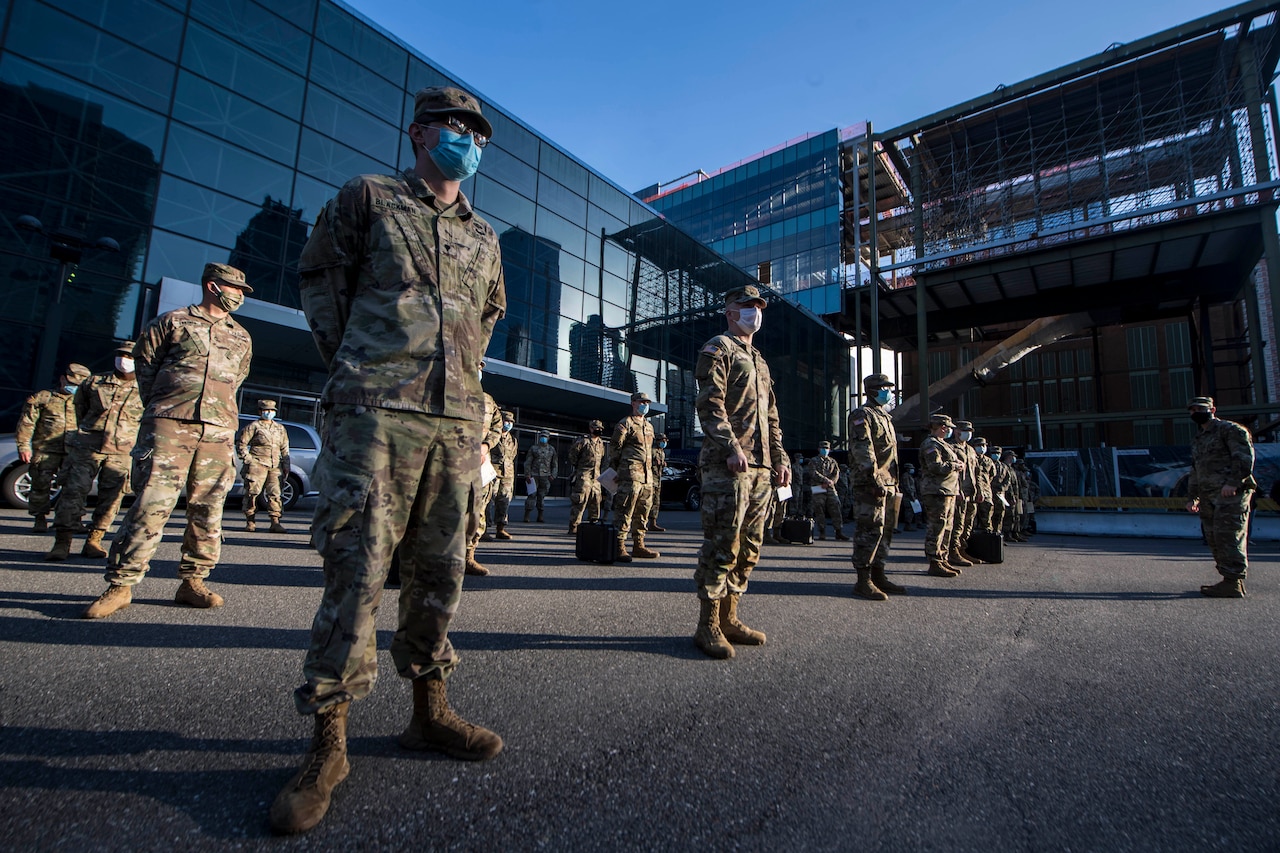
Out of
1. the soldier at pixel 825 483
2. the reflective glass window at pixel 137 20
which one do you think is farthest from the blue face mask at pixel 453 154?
the reflective glass window at pixel 137 20

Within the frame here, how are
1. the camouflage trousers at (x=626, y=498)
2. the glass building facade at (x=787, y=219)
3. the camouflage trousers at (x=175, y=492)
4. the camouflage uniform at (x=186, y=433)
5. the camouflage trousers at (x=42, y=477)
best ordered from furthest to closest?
the glass building facade at (x=787, y=219)
the camouflage trousers at (x=626, y=498)
the camouflage trousers at (x=42, y=477)
the camouflage uniform at (x=186, y=433)
the camouflage trousers at (x=175, y=492)

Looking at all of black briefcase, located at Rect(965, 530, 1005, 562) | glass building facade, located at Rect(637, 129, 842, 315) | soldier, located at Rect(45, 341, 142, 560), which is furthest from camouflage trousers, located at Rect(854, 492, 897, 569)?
glass building facade, located at Rect(637, 129, 842, 315)

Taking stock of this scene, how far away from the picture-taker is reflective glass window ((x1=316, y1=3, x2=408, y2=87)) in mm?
17203

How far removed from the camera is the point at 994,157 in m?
25.1

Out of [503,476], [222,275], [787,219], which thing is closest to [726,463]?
[222,275]

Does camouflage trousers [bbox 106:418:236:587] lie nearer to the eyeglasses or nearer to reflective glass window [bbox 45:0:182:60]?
the eyeglasses


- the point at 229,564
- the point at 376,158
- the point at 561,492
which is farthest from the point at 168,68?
the point at 561,492

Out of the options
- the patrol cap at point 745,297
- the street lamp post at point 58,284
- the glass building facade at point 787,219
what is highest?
the glass building facade at point 787,219

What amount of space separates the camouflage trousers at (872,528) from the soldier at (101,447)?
6.36 metres

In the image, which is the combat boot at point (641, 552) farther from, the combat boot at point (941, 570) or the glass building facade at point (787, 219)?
the glass building facade at point (787, 219)

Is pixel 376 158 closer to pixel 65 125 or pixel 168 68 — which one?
pixel 168 68

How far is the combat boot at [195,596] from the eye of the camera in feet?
12.4

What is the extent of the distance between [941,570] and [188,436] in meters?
6.79

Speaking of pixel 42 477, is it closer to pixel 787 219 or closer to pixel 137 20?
pixel 137 20
